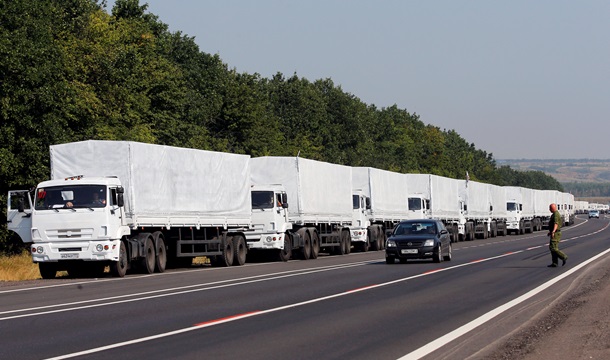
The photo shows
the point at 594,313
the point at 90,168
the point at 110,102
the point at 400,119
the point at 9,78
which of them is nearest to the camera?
the point at 594,313

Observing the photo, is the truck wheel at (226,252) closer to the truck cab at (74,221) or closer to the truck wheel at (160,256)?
the truck wheel at (160,256)

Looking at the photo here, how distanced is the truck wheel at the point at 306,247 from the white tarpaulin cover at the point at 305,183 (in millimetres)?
575

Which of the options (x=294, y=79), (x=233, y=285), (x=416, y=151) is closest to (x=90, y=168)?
(x=233, y=285)

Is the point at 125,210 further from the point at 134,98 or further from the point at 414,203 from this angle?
the point at 134,98

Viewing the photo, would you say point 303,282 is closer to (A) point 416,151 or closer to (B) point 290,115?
(B) point 290,115

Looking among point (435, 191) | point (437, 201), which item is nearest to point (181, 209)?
point (435, 191)

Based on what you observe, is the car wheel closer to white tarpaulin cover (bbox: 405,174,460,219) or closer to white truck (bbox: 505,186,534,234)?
white tarpaulin cover (bbox: 405,174,460,219)

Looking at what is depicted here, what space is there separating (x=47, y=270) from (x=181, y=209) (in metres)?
4.74

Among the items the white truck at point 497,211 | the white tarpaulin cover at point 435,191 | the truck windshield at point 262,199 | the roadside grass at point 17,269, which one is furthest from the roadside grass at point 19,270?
the white truck at point 497,211

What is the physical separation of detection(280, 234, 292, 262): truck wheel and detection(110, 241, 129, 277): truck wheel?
33.8 ft

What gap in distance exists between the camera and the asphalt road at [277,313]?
13031 mm

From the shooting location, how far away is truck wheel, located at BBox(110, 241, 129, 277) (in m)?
30.4

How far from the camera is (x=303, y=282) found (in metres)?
26.2

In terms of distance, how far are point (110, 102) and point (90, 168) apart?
1170 inches
